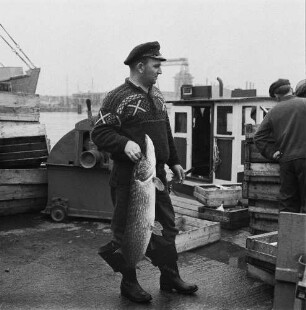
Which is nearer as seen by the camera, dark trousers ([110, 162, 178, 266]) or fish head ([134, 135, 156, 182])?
fish head ([134, 135, 156, 182])

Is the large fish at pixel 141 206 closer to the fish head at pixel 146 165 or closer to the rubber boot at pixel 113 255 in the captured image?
the fish head at pixel 146 165

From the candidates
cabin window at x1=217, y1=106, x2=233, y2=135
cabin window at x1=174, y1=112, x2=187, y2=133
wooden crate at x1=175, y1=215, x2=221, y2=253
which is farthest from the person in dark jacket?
cabin window at x1=174, y1=112, x2=187, y2=133

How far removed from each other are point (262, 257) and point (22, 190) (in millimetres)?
4854

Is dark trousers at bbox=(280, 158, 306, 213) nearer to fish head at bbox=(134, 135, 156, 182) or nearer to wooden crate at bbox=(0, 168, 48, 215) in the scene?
fish head at bbox=(134, 135, 156, 182)

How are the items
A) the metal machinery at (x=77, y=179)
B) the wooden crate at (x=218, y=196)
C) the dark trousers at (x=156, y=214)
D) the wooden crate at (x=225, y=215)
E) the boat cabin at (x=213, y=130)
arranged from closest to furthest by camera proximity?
the dark trousers at (x=156, y=214), the wooden crate at (x=225, y=215), the metal machinery at (x=77, y=179), the wooden crate at (x=218, y=196), the boat cabin at (x=213, y=130)

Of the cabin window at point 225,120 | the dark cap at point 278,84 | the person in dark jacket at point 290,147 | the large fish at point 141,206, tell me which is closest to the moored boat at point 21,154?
the cabin window at point 225,120

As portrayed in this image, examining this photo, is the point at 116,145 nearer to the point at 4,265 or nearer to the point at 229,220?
the point at 4,265

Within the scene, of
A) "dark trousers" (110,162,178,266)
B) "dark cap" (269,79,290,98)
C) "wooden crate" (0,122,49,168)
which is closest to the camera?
"dark trousers" (110,162,178,266)

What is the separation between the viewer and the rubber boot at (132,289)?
13.7 feet

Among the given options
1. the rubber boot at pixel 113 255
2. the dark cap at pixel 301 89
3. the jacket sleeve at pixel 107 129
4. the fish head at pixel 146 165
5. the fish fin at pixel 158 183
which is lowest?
the rubber boot at pixel 113 255

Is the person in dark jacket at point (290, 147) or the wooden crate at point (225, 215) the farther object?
the wooden crate at point (225, 215)

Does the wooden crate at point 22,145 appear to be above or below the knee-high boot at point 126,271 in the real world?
above

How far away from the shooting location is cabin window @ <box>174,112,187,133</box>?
1076cm

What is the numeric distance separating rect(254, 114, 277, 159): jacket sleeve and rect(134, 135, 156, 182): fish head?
2.13 m
